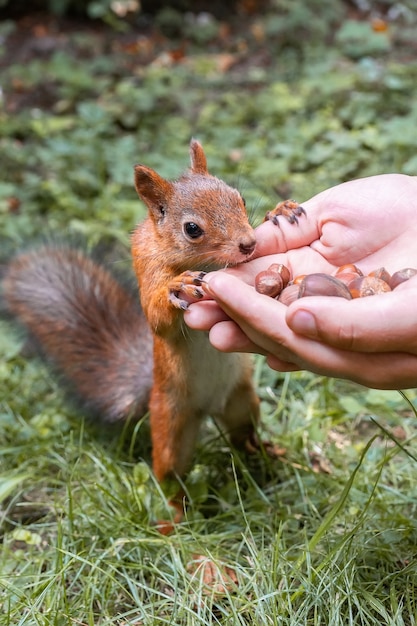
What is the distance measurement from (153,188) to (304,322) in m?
0.76

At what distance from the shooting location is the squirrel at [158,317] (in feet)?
6.00

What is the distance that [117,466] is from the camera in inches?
91.4

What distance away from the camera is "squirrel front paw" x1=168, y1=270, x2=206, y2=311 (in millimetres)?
1695

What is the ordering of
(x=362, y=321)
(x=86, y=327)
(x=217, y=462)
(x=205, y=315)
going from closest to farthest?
1. (x=362, y=321)
2. (x=205, y=315)
3. (x=217, y=462)
4. (x=86, y=327)

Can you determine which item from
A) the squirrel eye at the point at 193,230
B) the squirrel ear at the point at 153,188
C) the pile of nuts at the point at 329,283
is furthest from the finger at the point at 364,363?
the squirrel ear at the point at 153,188

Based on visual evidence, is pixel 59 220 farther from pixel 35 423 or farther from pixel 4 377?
pixel 35 423

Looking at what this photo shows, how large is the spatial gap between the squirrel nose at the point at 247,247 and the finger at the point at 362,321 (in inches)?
16.7

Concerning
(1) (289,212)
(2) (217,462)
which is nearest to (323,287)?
(1) (289,212)

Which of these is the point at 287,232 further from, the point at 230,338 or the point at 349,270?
the point at 230,338

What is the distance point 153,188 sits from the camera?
194cm

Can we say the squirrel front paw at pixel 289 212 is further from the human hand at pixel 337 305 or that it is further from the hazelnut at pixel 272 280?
the hazelnut at pixel 272 280

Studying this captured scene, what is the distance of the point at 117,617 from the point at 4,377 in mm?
1252

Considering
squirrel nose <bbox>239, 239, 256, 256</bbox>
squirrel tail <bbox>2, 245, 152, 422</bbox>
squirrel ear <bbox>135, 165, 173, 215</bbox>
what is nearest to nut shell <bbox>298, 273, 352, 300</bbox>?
squirrel nose <bbox>239, 239, 256, 256</bbox>

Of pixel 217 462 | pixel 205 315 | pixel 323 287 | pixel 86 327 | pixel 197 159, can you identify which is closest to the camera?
pixel 323 287
